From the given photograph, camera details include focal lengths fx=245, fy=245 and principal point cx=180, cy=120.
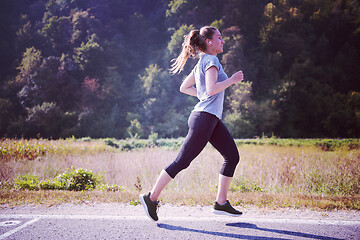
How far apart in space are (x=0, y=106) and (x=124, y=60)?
1382 centimetres

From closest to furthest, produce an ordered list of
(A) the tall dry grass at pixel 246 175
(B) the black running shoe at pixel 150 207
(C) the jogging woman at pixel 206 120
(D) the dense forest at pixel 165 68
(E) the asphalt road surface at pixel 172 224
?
(E) the asphalt road surface at pixel 172 224 < (C) the jogging woman at pixel 206 120 < (B) the black running shoe at pixel 150 207 < (A) the tall dry grass at pixel 246 175 < (D) the dense forest at pixel 165 68

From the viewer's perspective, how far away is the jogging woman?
2555 mm

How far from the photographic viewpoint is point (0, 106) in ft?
74.9

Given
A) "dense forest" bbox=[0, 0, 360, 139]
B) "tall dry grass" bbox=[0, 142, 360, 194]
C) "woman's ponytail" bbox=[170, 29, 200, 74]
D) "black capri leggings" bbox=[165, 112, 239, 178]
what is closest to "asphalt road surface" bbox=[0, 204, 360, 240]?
"black capri leggings" bbox=[165, 112, 239, 178]

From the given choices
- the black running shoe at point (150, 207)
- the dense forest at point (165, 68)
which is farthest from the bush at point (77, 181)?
the dense forest at point (165, 68)

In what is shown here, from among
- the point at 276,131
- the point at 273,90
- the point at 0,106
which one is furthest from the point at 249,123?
the point at 0,106

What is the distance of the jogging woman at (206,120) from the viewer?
8.38 ft

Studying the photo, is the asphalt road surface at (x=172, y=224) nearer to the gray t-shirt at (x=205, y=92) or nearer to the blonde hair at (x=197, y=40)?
the gray t-shirt at (x=205, y=92)

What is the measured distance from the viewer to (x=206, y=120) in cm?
258

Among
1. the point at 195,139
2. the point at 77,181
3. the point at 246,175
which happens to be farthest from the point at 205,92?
the point at 246,175

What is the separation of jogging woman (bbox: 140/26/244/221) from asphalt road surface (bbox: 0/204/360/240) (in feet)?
0.67

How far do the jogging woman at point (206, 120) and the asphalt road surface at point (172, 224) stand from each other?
203 millimetres

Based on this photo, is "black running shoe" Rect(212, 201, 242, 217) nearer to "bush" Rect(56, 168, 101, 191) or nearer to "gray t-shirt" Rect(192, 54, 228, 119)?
"gray t-shirt" Rect(192, 54, 228, 119)

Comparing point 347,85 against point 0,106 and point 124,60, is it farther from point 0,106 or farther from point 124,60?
point 0,106
